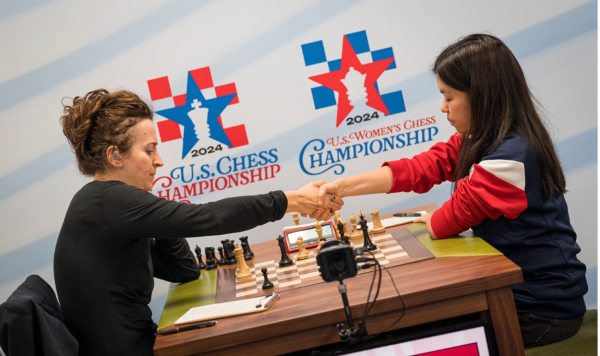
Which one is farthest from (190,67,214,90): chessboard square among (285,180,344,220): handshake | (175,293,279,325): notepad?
(175,293,279,325): notepad

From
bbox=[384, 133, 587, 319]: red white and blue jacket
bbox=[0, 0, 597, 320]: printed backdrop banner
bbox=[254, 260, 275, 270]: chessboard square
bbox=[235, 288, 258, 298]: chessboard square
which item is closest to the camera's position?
bbox=[384, 133, 587, 319]: red white and blue jacket

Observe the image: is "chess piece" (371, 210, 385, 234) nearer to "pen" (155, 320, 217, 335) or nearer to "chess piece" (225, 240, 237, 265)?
"chess piece" (225, 240, 237, 265)

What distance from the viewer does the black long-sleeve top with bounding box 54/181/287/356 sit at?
181 cm

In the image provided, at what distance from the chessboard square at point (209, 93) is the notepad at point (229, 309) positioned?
1.90 metres

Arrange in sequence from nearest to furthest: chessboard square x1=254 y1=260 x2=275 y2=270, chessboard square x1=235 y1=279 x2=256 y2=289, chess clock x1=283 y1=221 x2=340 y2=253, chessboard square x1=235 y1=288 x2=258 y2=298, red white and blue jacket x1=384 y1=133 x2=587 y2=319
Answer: red white and blue jacket x1=384 y1=133 x2=587 y2=319 < chessboard square x1=235 y1=288 x2=258 y2=298 < chessboard square x1=235 y1=279 x2=256 y2=289 < chessboard square x1=254 y1=260 x2=275 y2=270 < chess clock x1=283 y1=221 x2=340 y2=253

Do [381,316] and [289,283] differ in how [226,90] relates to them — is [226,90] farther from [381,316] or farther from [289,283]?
[381,316]

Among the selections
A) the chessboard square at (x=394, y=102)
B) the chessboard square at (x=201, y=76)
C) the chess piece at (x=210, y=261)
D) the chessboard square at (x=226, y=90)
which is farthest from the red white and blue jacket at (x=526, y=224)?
the chessboard square at (x=201, y=76)

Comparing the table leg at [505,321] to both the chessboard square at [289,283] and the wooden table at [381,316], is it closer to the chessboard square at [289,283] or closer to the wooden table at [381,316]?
the wooden table at [381,316]

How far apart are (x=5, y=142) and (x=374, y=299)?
9.56 ft

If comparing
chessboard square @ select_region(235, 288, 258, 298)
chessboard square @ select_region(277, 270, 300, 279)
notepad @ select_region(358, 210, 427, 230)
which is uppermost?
notepad @ select_region(358, 210, 427, 230)

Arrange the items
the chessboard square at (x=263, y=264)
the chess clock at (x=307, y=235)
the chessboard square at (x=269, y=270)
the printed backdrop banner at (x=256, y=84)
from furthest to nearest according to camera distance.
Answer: the printed backdrop banner at (x=256, y=84) < the chess clock at (x=307, y=235) < the chessboard square at (x=263, y=264) < the chessboard square at (x=269, y=270)

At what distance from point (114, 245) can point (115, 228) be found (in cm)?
7

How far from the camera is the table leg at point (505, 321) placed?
1.57 m

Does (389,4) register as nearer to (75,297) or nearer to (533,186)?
(533,186)
